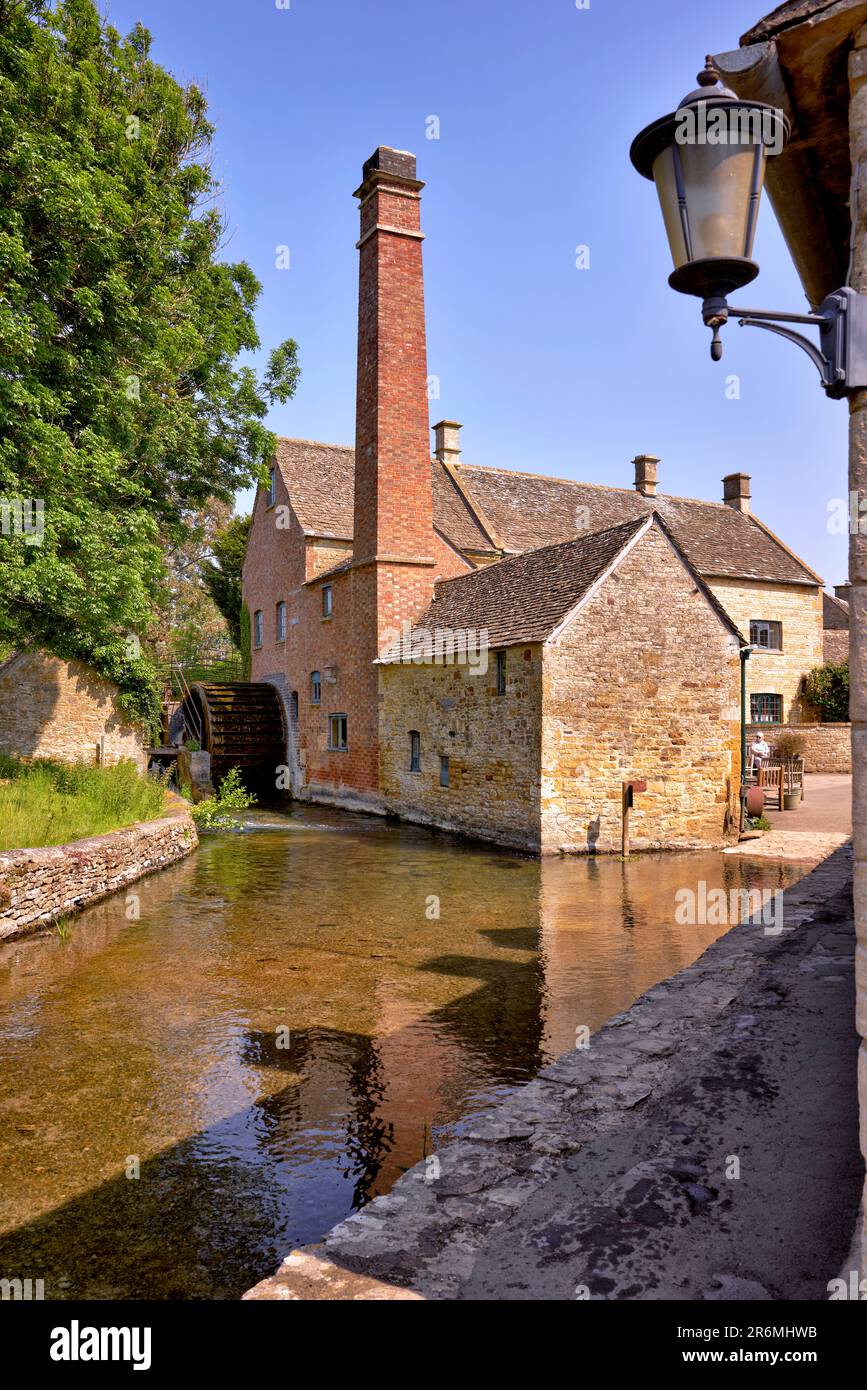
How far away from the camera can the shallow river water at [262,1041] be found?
3.79m

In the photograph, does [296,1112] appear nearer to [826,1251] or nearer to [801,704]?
[826,1251]

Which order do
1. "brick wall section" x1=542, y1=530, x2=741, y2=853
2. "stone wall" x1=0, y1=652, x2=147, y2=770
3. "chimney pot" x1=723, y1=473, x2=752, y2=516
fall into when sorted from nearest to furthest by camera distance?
1. "brick wall section" x1=542, y1=530, x2=741, y2=853
2. "stone wall" x1=0, y1=652, x2=147, y2=770
3. "chimney pot" x1=723, y1=473, x2=752, y2=516

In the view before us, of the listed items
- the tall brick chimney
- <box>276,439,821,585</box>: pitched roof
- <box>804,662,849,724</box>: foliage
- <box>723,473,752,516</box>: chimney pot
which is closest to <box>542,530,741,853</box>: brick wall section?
the tall brick chimney

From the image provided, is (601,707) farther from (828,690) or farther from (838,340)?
(828,690)

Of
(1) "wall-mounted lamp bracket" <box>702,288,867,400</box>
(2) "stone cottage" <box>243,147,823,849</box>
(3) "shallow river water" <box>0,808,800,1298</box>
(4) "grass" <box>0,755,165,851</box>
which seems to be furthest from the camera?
(2) "stone cottage" <box>243,147,823,849</box>

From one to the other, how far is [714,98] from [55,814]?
36.0 feet

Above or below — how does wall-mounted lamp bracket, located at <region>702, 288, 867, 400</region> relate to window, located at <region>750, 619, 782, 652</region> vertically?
below

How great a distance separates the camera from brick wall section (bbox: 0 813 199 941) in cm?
888

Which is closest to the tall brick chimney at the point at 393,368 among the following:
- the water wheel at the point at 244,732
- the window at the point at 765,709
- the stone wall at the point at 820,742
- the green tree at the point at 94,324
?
the green tree at the point at 94,324

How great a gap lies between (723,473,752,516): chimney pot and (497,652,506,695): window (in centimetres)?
2159

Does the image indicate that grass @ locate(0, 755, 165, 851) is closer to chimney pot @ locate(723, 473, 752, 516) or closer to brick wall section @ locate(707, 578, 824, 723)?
brick wall section @ locate(707, 578, 824, 723)

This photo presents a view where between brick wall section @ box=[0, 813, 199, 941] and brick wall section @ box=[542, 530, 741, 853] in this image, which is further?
brick wall section @ box=[542, 530, 741, 853]

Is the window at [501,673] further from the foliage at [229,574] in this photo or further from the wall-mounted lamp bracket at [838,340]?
the foliage at [229,574]

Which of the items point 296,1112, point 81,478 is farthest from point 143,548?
point 296,1112
